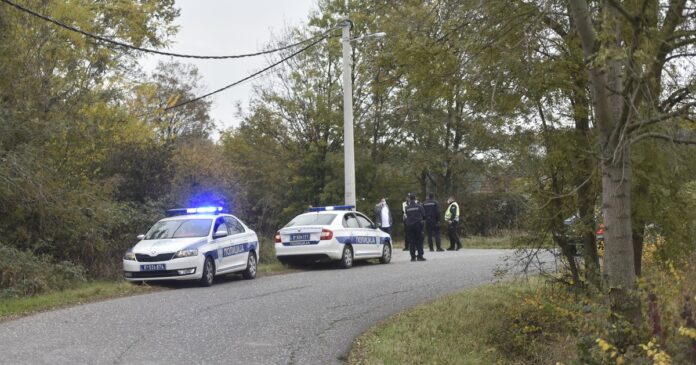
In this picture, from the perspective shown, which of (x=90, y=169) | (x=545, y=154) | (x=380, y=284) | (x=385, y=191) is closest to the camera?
(x=545, y=154)

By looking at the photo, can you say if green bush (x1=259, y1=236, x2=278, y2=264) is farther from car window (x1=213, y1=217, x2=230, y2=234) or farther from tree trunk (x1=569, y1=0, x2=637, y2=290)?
tree trunk (x1=569, y1=0, x2=637, y2=290)

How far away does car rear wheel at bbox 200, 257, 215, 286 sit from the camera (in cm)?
1407

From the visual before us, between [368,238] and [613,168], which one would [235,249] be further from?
[613,168]

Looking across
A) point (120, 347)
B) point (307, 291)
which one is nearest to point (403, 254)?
point (307, 291)

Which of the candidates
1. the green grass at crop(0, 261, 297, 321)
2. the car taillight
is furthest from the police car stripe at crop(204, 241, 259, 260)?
the car taillight

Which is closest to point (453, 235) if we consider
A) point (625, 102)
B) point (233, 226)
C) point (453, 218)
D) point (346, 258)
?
point (453, 218)

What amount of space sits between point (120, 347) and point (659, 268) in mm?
6933

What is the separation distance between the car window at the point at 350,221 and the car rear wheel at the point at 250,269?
2876 millimetres

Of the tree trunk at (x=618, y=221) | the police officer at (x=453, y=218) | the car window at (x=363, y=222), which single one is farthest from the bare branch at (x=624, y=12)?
the police officer at (x=453, y=218)

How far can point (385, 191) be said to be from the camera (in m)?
39.0

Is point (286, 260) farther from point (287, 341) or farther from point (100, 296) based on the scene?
point (287, 341)

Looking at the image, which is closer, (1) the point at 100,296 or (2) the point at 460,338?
(2) the point at 460,338

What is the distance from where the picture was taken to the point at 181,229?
14.9 metres

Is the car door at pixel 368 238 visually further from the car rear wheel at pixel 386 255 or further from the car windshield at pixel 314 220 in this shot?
the car windshield at pixel 314 220
